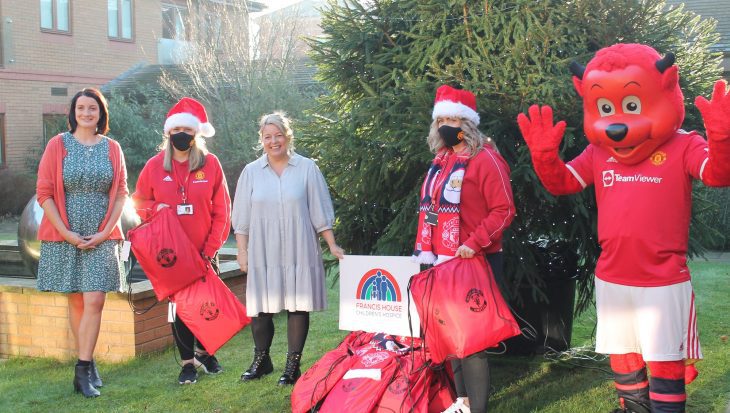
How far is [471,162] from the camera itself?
4.67 metres

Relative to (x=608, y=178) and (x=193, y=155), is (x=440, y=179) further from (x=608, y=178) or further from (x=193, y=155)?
(x=193, y=155)

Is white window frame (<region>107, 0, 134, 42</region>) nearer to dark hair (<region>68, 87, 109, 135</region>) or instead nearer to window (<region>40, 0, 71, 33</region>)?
window (<region>40, 0, 71, 33</region>)

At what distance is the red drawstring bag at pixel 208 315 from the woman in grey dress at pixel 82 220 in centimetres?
54

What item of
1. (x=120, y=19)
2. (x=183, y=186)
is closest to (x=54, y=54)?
(x=120, y=19)

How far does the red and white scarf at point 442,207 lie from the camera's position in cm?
466

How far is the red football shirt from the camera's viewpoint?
13.6 feet

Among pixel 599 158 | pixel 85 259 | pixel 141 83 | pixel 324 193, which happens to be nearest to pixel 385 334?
pixel 324 193

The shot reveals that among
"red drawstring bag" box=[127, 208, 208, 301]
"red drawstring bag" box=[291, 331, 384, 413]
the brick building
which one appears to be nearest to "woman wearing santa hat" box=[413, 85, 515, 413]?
"red drawstring bag" box=[291, 331, 384, 413]

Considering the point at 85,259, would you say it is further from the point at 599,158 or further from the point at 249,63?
the point at 249,63

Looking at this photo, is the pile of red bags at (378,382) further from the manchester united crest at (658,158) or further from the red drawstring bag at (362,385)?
the manchester united crest at (658,158)

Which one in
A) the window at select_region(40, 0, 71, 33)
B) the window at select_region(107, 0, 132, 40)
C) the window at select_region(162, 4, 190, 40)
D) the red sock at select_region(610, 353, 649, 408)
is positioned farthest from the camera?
the window at select_region(162, 4, 190, 40)

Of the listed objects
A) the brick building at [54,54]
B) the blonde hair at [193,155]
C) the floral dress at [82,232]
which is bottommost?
the floral dress at [82,232]

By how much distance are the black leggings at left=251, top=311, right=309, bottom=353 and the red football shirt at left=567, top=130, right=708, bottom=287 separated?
94.3 inches

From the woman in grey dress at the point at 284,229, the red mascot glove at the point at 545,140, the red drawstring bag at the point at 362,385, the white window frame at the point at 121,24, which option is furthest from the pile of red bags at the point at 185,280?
the white window frame at the point at 121,24
